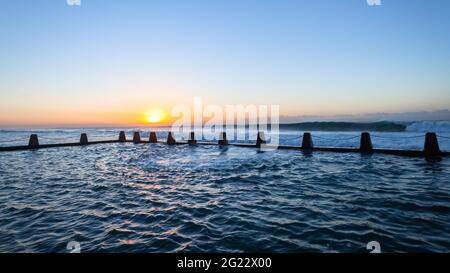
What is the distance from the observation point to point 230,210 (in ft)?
20.7

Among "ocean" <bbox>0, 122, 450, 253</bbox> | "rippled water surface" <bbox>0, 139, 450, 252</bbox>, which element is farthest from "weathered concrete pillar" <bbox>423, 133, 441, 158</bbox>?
"ocean" <bbox>0, 122, 450, 253</bbox>

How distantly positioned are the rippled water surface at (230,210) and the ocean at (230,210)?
0.08 ft

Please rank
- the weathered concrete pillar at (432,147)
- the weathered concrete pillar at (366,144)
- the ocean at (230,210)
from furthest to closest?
the weathered concrete pillar at (366,144)
the weathered concrete pillar at (432,147)
the ocean at (230,210)

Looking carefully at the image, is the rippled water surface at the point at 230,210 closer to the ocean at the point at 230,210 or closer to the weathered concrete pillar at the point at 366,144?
the ocean at the point at 230,210

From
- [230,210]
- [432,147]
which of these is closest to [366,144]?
[432,147]

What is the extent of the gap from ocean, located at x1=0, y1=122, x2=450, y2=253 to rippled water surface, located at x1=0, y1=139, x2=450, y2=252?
0.02m

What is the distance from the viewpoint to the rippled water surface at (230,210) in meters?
4.57

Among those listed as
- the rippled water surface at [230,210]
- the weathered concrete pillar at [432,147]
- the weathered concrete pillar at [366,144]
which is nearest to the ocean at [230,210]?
the rippled water surface at [230,210]

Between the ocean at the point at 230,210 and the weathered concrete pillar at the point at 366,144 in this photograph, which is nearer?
the ocean at the point at 230,210

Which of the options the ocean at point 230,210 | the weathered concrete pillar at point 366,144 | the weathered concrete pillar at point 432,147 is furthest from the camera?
the weathered concrete pillar at point 366,144

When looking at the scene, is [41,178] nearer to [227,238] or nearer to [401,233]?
[227,238]

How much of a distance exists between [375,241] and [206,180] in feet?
20.2

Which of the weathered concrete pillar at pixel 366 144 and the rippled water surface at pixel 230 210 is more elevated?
the weathered concrete pillar at pixel 366 144

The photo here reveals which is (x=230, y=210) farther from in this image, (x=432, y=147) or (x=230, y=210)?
(x=432, y=147)
